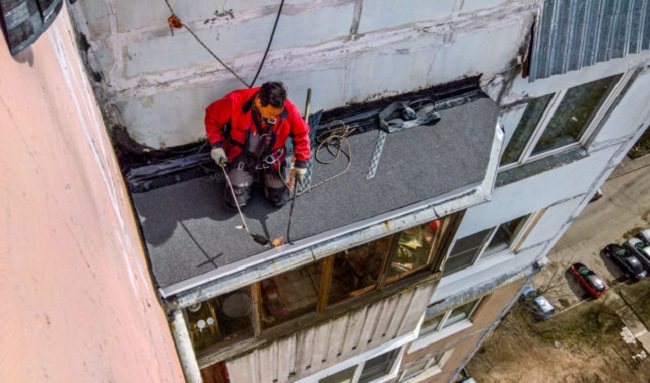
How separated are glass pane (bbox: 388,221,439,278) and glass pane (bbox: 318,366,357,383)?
443 cm

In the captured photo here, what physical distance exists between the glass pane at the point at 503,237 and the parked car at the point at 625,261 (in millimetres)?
14596

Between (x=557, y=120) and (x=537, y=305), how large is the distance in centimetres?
1438

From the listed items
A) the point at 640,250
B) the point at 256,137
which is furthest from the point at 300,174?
the point at 640,250

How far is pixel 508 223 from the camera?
10.2 meters

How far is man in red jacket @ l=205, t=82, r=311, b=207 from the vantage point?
4.83 metres

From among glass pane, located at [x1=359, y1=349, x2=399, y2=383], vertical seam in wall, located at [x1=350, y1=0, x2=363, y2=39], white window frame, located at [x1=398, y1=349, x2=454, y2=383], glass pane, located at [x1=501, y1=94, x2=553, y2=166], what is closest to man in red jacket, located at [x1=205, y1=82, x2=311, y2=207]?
vertical seam in wall, located at [x1=350, y1=0, x2=363, y2=39]

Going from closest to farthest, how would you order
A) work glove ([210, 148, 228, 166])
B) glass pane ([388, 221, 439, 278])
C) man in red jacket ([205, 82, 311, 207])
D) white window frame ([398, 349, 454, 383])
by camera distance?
man in red jacket ([205, 82, 311, 207]) → work glove ([210, 148, 228, 166]) → glass pane ([388, 221, 439, 278]) → white window frame ([398, 349, 454, 383])

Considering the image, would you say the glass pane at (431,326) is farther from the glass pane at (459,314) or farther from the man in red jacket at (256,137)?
the man in red jacket at (256,137)

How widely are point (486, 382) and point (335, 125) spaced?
16052 mm

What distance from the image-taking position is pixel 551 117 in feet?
25.4

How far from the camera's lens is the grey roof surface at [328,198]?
5070mm

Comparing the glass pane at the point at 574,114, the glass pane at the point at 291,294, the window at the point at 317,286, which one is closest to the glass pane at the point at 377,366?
the window at the point at 317,286

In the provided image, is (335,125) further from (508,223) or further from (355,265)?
(508,223)

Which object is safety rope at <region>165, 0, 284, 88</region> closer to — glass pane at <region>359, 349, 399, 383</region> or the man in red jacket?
the man in red jacket
